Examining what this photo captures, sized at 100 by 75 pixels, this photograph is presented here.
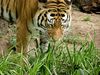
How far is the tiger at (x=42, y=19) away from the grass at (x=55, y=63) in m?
0.17

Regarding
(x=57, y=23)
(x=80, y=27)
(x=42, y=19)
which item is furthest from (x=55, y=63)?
(x=80, y=27)

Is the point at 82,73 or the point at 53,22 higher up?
the point at 53,22

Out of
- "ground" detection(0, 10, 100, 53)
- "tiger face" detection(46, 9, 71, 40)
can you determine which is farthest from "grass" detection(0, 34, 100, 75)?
"ground" detection(0, 10, 100, 53)

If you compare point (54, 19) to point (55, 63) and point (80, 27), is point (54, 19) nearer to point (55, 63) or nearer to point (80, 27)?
point (55, 63)

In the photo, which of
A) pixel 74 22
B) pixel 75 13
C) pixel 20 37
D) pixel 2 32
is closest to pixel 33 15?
pixel 20 37

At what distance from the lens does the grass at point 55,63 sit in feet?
11.3

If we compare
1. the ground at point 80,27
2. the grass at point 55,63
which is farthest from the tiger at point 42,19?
the ground at point 80,27

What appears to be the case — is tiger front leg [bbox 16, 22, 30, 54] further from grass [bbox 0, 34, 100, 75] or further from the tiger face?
the tiger face

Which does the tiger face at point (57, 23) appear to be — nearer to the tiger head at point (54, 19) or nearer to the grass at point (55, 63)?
the tiger head at point (54, 19)

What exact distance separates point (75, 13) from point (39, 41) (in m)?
2.74

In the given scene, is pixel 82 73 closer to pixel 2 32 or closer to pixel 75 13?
pixel 2 32

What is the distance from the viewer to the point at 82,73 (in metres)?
3.41

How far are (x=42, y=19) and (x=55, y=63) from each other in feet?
1.69

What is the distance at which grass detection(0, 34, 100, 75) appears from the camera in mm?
3434
